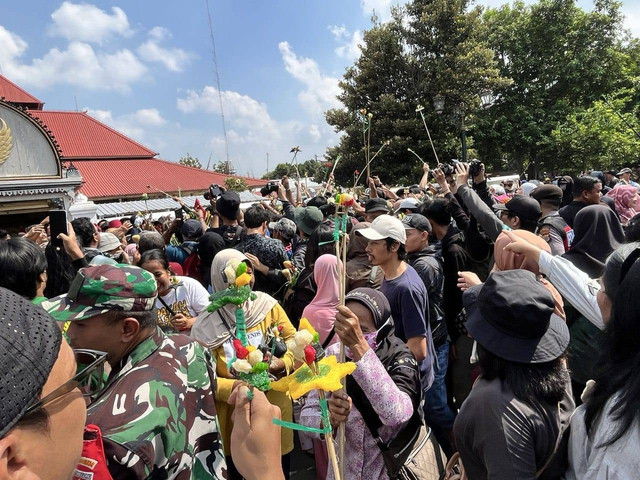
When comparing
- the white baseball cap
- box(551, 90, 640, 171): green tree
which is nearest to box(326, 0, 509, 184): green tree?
box(551, 90, 640, 171): green tree

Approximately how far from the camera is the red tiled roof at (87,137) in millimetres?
28906

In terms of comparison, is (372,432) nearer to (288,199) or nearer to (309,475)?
(309,475)

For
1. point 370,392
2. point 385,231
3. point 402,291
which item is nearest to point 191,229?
point 385,231

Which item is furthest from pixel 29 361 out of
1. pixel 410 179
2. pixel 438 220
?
pixel 410 179

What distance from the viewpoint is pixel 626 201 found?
5047 millimetres

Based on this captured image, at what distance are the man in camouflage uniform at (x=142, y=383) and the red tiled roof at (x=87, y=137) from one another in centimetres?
3157

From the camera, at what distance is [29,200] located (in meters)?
16.5

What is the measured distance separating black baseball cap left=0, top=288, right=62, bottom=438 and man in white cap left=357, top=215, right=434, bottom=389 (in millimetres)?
2096

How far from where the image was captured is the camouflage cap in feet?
4.71

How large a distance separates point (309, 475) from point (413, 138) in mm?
17776

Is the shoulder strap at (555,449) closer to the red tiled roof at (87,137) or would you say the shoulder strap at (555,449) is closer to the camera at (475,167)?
the camera at (475,167)

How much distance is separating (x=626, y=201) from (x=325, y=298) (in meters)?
4.60

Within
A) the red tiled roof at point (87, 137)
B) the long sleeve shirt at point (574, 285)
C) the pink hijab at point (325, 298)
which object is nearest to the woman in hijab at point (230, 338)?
the pink hijab at point (325, 298)

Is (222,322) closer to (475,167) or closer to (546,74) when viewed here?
(475,167)
